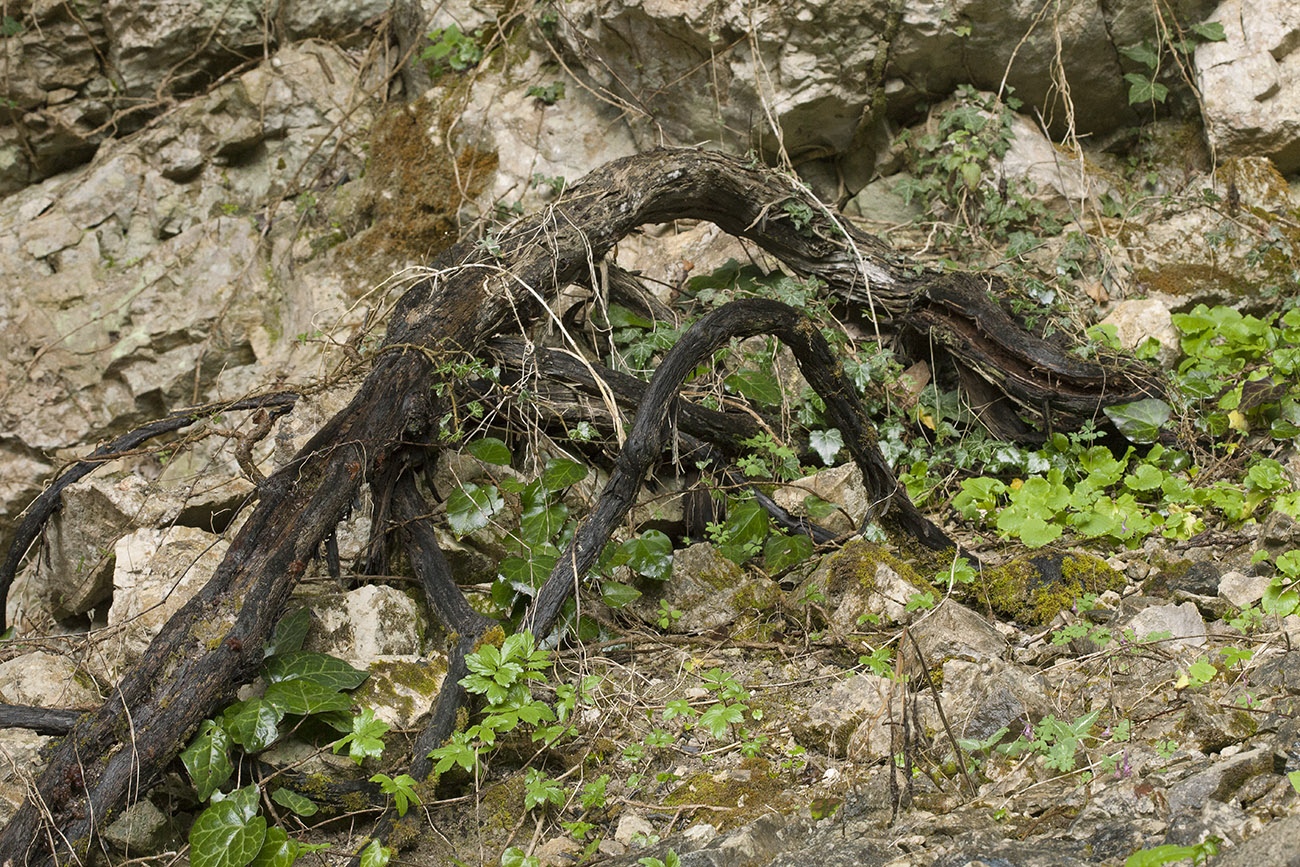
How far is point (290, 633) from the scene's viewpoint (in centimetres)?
257

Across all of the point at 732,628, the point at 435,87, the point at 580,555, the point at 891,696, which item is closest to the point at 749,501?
the point at 732,628

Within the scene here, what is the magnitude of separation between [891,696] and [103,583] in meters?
2.92

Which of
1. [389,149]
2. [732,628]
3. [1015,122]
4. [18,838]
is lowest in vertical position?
[732,628]

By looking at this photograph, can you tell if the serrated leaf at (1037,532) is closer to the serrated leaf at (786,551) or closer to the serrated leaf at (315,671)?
the serrated leaf at (786,551)

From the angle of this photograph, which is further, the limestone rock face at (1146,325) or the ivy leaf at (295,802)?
the limestone rock face at (1146,325)

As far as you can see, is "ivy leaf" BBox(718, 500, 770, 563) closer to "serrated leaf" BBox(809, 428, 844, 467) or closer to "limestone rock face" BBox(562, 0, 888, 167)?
"serrated leaf" BBox(809, 428, 844, 467)

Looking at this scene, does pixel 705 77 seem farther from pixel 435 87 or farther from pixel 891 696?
pixel 891 696

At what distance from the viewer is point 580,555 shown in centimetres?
273

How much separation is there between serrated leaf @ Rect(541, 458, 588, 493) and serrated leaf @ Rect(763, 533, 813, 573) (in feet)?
2.41

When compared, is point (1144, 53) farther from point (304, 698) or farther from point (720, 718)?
point (304, 698)

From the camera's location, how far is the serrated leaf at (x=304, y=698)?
2.34m

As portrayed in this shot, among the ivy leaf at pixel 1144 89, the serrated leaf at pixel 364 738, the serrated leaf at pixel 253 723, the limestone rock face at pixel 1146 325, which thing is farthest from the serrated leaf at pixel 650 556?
the ivy leaf at pixel 1144 89

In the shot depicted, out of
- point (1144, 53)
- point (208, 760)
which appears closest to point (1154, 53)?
point (1144, 53)

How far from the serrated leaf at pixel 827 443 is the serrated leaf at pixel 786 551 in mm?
442
